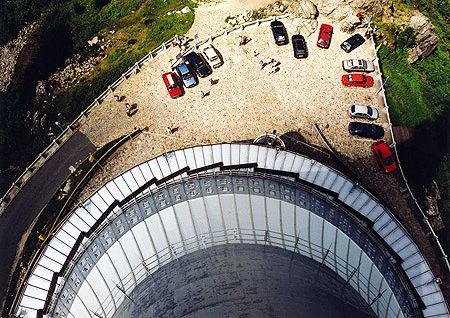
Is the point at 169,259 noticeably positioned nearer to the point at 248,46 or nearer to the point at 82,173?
the point at 82,173

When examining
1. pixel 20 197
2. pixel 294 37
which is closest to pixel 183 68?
pixel 294 37

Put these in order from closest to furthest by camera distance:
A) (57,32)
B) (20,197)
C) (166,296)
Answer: (166,296) → (20,197) → (57,32)

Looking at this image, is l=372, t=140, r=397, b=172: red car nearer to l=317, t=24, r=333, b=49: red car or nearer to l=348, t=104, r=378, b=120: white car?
l=348, t=104, r=378, b=120: white car

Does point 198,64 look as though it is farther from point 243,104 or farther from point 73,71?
point 73,71

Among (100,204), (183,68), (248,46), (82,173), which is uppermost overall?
(248,46)

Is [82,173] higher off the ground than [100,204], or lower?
lower

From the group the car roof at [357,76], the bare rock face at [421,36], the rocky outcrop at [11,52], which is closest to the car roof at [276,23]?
the car roof at [357,76]

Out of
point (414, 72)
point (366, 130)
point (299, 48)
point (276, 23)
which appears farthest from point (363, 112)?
point (276, 23)

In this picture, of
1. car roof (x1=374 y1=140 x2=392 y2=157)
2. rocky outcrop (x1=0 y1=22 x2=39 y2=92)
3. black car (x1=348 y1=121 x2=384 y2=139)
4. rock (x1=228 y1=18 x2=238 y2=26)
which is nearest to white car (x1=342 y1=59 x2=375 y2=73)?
black car (x1=348 y1=121 x2=384 y2=139)
